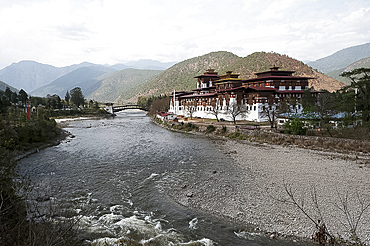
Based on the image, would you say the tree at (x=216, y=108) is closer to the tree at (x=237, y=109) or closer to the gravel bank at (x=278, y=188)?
the tree at (x=237, y=109)

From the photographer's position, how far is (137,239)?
11.7 meters

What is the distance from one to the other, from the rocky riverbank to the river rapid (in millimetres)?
1019

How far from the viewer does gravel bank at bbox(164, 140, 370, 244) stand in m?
12.8

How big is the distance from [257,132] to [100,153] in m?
23.6

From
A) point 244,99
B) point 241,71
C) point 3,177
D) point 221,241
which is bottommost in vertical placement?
point 221,241

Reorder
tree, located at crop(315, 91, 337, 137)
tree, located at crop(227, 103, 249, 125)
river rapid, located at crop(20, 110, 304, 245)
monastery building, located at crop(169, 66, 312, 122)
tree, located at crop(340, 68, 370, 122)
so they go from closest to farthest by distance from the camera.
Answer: river rapid, located at crop(20, 110, 304, 245) < tree, located at crop(340, 68, 370, 122) < tree, located at crop(315, 91, 337, 137) < tree, located at crop(227, 103, 249, 125) < monastery building, located at crop(169, 66, 312, 122)

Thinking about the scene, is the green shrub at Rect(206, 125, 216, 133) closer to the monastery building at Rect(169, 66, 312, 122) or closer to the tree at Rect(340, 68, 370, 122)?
the monastery building at Rect(169, 66, 312, 122)

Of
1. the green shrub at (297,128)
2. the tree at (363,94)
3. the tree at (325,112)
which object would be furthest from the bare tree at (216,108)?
the tree at (363,94)

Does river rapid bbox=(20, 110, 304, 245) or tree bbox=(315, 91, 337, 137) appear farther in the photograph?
tree bbox=(315, 91, 337, 137)

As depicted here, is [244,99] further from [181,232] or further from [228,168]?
[181,232]

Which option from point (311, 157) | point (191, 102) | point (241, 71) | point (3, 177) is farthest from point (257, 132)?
point (241, 71)

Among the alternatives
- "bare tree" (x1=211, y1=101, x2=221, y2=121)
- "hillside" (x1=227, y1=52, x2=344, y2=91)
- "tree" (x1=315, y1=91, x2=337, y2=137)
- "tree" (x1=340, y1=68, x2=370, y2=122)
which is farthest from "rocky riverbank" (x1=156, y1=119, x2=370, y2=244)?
"hillside" (x1=227, y1=52, x2=344, y2=91)

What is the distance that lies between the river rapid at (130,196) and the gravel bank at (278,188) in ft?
3.20

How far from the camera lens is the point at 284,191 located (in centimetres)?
1681
